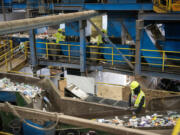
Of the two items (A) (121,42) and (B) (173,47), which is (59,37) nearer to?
(A) (121,42)

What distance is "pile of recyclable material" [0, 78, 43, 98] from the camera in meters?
8.59

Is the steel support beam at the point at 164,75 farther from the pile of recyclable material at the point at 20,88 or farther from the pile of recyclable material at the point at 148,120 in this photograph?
the pile of recyclable material at the point at 20,88

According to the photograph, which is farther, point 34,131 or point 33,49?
point 33,49

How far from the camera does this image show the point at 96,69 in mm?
12445

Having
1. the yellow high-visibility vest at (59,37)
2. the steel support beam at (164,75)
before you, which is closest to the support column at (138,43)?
the steel support beam at (164,75)

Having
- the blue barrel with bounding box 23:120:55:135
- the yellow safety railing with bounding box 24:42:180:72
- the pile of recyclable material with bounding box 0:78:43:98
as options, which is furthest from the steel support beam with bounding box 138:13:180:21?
the blue barrel with bounding box 23:120:55:135

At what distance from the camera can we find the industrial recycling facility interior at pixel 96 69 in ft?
17.9

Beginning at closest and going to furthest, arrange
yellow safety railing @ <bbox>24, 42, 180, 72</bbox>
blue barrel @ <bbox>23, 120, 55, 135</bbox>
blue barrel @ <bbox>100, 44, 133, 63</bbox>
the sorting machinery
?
blue barrel @ <bbox>23, 120, 55, 135</bbox> → the sorting machinery → yellow safety railing @ <bbox>24, 42, 180, 72</bbox> → blue barrel @ <bbox>100, 44, 133, 63</bbox>

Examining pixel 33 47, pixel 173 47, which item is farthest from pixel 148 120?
pixel 33 47

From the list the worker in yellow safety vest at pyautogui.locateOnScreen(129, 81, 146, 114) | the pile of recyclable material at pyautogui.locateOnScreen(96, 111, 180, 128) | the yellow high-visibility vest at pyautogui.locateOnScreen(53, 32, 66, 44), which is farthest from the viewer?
the yellow high-visibility vest at pyautogui.locateOnScreen(53, 32, 66, 44)

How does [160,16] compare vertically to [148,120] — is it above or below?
above

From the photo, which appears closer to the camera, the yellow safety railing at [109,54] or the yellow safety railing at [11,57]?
the yellow safety railing at [109,54]

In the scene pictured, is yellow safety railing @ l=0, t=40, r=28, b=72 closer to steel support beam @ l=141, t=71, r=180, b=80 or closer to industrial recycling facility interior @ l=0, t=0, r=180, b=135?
industrial recycling facility interior @ l=0, t=0, r=180, b=135

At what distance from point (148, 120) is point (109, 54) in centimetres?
585
